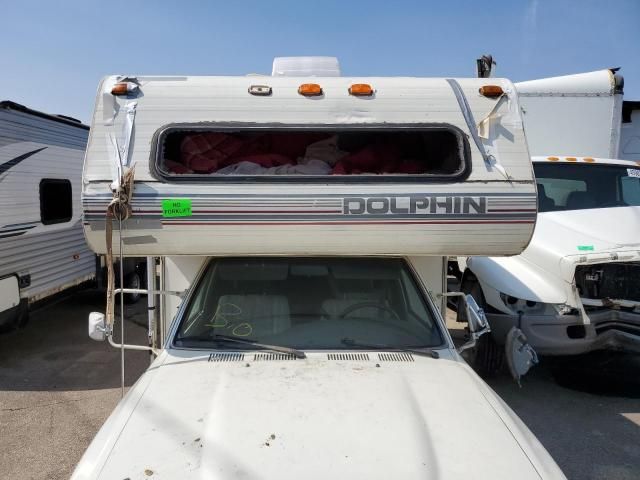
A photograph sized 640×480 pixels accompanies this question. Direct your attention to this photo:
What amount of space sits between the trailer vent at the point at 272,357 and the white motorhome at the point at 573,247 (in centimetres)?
327

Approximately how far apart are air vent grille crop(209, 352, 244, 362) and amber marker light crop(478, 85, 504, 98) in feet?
6.82

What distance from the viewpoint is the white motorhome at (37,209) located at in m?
6.49

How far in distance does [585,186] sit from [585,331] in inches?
77.1

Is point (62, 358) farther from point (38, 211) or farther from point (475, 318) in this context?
point (475, 318)

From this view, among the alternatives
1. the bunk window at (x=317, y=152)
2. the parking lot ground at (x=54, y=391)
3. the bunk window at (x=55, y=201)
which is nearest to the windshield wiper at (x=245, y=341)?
the bunk window at (x=317, y=152)

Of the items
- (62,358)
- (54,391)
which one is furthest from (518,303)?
(62,358)

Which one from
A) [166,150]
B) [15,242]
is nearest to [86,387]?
[15,242]

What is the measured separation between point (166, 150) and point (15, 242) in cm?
388

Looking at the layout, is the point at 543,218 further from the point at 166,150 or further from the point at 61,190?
the point at 61,190

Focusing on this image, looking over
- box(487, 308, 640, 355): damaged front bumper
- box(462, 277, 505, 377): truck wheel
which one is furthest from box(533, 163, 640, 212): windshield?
box(462, 277, 505, 377): truck wheel

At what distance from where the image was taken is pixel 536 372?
6434mm

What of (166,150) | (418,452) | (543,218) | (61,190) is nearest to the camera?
(418,452)

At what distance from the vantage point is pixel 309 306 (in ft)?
11.1

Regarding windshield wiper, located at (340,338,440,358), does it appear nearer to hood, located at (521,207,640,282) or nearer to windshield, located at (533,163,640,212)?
hood, located at (521,207,640,282)
